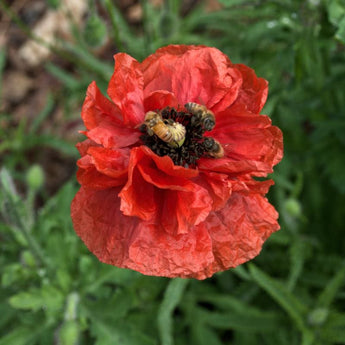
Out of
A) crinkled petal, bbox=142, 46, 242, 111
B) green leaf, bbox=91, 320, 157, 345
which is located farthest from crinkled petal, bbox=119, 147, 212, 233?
green leaf, bbox=91, 320, 157, 345

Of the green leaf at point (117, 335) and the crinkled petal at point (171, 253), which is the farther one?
the green leaf at point (117, 335)

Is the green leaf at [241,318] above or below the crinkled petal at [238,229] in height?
below

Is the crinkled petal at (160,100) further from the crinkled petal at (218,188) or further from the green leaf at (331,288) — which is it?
the green leaf at (331,288)

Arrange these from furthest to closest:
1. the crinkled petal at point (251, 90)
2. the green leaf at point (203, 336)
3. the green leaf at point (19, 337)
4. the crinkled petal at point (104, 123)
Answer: the green leaf at point (203, 336)
the green leaf at point (19, 337)
the crinkled petal at point (251, 90)
the crinkled petal at point (104, 123)

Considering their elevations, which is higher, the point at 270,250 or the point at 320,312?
the point at 320,312

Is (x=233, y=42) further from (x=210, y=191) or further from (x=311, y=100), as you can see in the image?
(x=210, y=191)

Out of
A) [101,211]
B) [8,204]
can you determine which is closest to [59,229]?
[8,204]

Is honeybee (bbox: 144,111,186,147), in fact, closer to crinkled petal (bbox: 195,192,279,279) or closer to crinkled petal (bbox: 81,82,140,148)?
crinkled petal (bbox: 81,82,140,148)

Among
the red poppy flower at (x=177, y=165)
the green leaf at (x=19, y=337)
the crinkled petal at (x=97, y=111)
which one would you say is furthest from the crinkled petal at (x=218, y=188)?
the green leaf at (x=19, y=337)

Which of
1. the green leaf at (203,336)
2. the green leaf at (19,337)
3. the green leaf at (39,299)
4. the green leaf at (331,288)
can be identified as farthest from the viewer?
the green leaf at (203,336)
